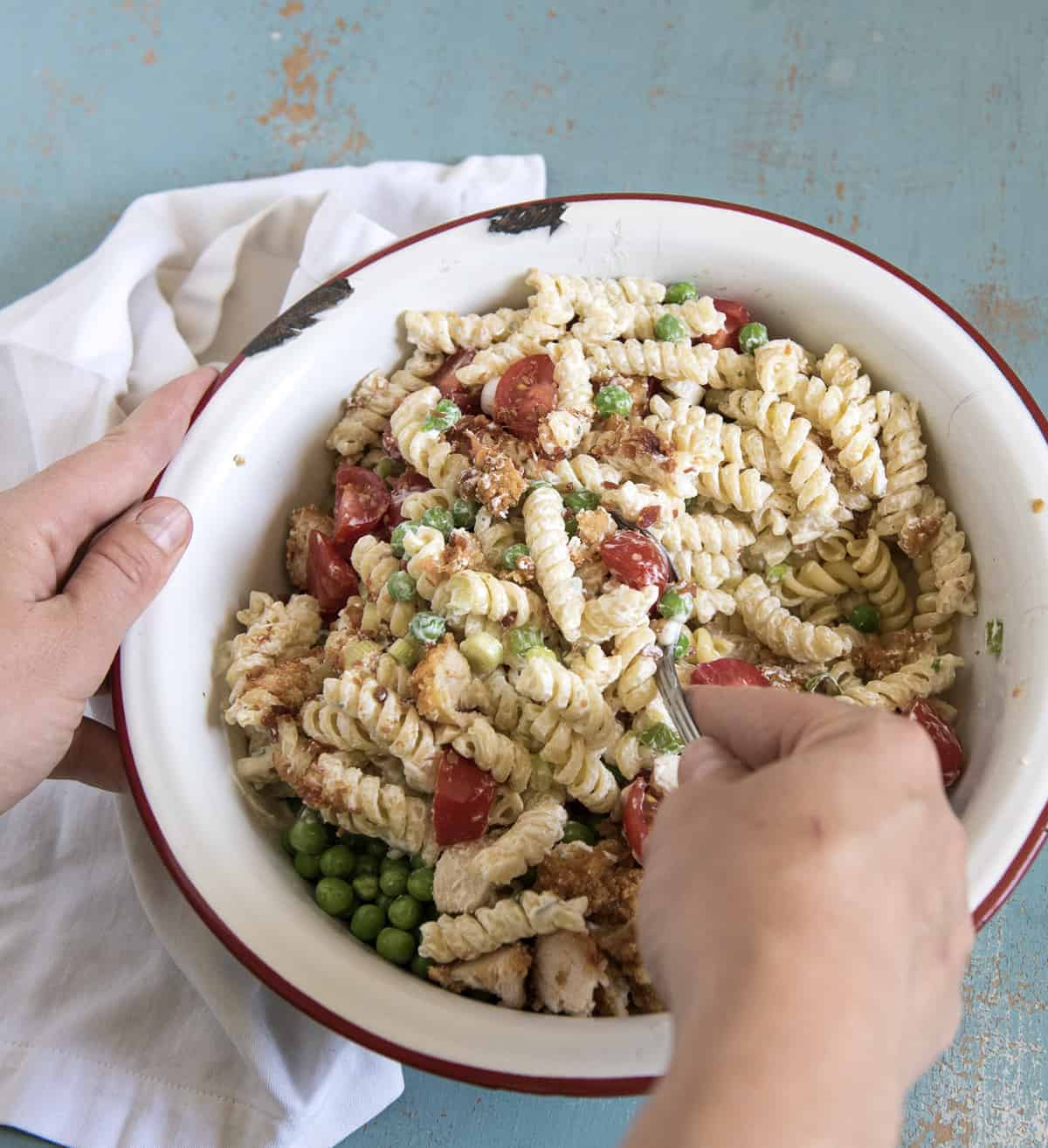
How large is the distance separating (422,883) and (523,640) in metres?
0.50

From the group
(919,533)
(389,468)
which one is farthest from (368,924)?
(919,533)

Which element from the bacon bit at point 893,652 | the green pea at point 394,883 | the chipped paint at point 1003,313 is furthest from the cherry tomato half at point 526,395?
the chipped paint at point 1003,313

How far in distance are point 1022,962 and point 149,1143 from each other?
75.4 inches

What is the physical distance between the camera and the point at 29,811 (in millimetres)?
2541

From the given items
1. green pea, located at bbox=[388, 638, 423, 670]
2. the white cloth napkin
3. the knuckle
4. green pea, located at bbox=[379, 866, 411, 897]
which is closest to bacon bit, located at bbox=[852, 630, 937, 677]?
green pea, located at bbox=[388, 638, 423, 670]

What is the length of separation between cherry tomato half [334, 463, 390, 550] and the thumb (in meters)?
0.36

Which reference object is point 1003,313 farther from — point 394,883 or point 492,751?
point 394,883

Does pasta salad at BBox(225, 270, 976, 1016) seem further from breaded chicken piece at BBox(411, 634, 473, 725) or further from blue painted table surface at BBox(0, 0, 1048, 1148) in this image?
blue painted table surface at BBox(0, 0, 1048, 1148)

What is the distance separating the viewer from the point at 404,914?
1977 mm

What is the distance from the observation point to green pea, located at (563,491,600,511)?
6.98 ft

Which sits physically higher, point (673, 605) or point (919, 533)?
point (919, 533)

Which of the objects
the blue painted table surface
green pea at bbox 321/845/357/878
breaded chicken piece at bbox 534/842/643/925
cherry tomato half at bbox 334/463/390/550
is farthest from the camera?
the blue painted table surface

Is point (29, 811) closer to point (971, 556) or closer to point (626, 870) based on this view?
point (626, 870)

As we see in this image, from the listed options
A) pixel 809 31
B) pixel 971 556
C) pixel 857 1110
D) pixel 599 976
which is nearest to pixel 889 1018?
pixel 857 1110
